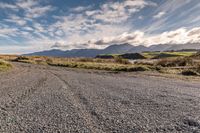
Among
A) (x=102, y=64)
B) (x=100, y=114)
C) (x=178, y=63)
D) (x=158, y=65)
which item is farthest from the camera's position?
(x=102, y=64)

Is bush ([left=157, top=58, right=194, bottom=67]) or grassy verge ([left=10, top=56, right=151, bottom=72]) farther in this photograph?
bush ([left=157, top=58, right=194, bottom=67])

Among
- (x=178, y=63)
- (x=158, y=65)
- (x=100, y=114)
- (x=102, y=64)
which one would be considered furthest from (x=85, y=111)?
(x=102, y=64)

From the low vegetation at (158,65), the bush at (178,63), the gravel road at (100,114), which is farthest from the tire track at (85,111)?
the bush at (178,63)

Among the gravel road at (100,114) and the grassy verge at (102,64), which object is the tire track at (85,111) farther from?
the grassy verge at (102,64)

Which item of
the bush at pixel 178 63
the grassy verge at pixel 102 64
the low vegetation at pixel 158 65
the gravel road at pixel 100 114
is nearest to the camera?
the gravel road at pixel 100 114

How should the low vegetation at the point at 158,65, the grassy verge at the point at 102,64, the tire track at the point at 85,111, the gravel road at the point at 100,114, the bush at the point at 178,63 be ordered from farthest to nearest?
1. the bush at the point at 178,63
2. the grassy verge at the point at 102,64
3. the low vegetation at the point at 158,65
4. the tire track at the point at 85,111
5. the gravel road at the point at 100,114

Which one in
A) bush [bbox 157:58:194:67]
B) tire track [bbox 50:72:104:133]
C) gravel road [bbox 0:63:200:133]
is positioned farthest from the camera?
bush [bbox 157:58:194:67]

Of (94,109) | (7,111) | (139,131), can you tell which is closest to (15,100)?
(7,111)

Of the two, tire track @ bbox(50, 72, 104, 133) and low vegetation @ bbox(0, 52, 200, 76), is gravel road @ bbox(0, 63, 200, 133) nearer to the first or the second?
tire track @ bbox(50, 72, 104, 133)

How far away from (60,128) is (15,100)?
4510 millimetres

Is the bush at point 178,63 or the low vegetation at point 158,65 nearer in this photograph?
the low vegetation at point 158,65

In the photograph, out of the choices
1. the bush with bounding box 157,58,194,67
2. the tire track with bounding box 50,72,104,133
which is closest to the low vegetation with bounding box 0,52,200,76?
the bush with bounding box 157,58,194,67

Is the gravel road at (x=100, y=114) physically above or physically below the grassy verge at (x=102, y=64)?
above

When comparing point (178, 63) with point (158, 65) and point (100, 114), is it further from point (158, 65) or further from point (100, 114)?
point (100, 114)
